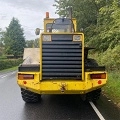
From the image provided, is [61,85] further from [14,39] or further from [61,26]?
[14,39]

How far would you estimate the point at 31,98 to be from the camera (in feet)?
32.9

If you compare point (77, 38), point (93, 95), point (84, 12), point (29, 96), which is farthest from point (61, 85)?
point (84, 12)

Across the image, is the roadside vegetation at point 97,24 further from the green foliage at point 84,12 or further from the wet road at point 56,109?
the wet road at point 56,109

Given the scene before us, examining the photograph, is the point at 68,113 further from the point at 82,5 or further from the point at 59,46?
the point at 82,5

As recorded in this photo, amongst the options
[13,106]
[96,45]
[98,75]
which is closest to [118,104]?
[98,75]

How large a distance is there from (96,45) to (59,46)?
53.7 feet

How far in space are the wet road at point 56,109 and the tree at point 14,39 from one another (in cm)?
7047

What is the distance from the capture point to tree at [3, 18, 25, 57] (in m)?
81.1

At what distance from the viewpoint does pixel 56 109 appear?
30.0 feet

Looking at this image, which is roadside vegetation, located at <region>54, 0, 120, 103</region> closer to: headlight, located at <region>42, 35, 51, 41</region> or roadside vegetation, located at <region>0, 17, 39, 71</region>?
headlight, located at <region>42, 35, 51, 41</region>


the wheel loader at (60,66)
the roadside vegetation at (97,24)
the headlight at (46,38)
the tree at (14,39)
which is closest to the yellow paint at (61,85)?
the wheel loader at (60,66)

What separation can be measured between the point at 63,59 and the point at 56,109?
5.04ft

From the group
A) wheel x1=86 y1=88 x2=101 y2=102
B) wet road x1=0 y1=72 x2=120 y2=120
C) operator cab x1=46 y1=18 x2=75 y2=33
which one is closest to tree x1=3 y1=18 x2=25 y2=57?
operator cab x1=46 y1=18 x2=75 y2=33

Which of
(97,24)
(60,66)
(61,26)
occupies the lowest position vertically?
(60,66)
